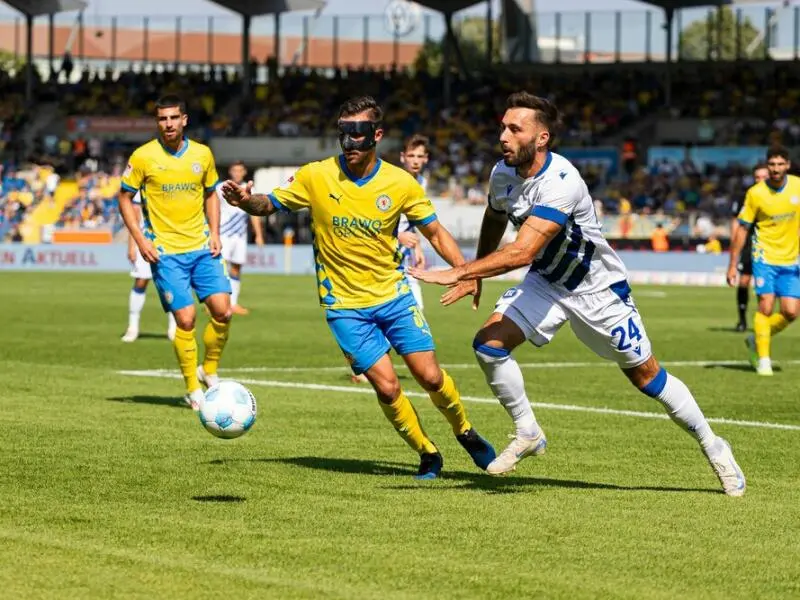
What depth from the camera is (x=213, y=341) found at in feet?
45.2

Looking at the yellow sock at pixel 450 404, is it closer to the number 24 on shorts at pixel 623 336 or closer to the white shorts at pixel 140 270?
the number 24 on shorts at pixel 623 336

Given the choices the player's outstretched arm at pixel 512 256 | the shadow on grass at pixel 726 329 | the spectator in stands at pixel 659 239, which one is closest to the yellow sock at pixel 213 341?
the player's outstretched arm at pixel 512 256

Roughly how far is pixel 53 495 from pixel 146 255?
15.3 ft

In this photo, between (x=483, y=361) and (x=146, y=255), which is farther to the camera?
(x=146, y=255)

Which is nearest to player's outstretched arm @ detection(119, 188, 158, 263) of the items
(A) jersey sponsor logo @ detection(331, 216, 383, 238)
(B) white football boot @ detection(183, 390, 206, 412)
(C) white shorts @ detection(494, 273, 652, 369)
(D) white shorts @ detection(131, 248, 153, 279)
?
(B) white football boot @ detection(183, 390, 206, 412)

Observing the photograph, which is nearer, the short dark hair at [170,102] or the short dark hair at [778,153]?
the short dark hair at [170,102]

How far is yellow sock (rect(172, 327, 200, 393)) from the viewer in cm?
1336

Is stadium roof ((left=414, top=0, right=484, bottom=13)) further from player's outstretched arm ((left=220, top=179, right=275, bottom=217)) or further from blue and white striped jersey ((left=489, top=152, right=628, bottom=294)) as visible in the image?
blue and white striped jersey ((left=489, top=152, right=628, bottom=294))

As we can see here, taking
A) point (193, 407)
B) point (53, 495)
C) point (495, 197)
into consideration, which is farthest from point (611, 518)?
point (193, 407)

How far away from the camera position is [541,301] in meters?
9.17

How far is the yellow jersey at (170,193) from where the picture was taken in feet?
43.9

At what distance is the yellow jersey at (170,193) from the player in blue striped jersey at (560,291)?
4702mm

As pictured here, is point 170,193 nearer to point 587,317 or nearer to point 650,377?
point 587,317

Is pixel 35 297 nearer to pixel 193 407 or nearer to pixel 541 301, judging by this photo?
pixel 193 407
